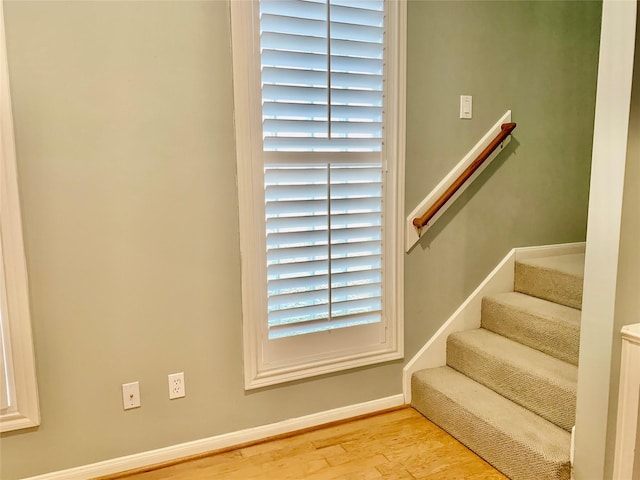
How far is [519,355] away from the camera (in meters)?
2.26

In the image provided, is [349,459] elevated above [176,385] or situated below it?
below

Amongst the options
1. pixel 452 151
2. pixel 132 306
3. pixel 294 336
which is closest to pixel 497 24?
pixel 452 151

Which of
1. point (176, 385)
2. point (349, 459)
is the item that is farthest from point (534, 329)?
point (176, 385)

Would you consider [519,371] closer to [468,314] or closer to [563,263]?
[468,314]

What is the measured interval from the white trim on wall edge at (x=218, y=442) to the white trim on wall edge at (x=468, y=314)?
0.19m

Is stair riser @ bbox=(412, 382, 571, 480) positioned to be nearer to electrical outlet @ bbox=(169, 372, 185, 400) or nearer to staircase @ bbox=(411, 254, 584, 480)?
staircase @ bbox=(411, 254, 584, 480)

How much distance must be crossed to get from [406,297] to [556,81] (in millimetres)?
1524

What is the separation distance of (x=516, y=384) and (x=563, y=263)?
832 millimetres

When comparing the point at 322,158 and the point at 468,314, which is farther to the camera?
the point at 468,314

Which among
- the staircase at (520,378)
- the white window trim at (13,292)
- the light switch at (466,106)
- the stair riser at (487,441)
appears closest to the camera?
the white window trim at (13,292)

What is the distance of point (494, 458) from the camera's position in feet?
6.48

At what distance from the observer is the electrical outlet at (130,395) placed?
1951 millimetres

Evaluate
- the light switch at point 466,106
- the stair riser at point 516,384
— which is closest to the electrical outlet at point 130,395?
the stair riser at point 516,384

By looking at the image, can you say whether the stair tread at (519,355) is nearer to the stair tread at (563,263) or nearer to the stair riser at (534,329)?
the stair riser at (534,329)
